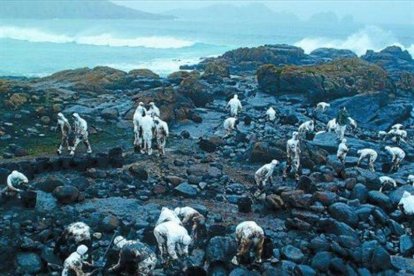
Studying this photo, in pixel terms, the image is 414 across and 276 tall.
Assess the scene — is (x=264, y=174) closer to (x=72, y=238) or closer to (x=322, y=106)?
(x=72, y=238)

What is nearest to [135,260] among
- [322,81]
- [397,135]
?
[397,135]

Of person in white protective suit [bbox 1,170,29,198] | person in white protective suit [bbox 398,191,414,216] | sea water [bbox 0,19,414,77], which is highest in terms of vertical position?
person in white protective suit [bbox 1,170,29,198]

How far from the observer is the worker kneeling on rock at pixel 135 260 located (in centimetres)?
1269

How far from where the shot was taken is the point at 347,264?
14.2 m

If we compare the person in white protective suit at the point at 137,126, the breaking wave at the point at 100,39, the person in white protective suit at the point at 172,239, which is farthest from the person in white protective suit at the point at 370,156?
the breaking wave at the point at 100,39

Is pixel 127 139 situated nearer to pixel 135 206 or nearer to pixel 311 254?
pixel 135 206

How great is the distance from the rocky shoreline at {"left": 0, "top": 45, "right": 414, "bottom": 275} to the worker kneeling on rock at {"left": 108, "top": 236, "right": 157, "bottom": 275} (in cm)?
74

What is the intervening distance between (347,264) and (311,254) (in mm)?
1156

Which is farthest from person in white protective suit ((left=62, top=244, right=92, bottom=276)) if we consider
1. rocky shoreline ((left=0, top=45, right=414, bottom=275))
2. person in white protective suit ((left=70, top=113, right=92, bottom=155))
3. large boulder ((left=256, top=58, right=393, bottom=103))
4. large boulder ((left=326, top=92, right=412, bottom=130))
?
large boulder ((left=256, top=58, right=393, bottom=103))

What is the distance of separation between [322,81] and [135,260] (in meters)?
31.0

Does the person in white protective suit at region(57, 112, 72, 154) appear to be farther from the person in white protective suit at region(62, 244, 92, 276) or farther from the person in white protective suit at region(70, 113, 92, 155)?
the person in white protective suit at region(62, 244, 92, 276)

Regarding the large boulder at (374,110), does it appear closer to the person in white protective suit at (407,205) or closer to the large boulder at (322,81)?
the large boulder at (322,81)

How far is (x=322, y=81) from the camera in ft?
134

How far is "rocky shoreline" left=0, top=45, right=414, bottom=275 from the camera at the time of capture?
1462 cm
